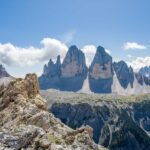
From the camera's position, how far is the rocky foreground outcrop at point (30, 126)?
43156mm

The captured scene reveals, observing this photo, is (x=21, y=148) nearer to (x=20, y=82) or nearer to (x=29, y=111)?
(x=29, y=111)

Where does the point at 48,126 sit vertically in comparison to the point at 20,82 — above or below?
below

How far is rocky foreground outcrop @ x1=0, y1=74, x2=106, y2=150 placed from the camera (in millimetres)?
43156

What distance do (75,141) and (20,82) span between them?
1247 inches

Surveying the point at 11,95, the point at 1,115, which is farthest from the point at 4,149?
A: the point at 11,95

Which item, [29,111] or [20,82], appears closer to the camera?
[29,111]

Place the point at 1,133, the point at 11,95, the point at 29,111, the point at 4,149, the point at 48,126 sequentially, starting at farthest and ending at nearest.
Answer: the point at 11,95 → the point at 29,111 → the point at 48,126 → the point at 1,133 → the point at 4,149

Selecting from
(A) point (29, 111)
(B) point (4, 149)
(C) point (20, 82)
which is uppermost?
(C) point (20, 82)

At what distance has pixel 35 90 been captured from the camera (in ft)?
258

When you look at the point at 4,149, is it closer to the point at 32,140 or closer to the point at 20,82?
the point at 32,140

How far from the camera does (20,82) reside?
250ft

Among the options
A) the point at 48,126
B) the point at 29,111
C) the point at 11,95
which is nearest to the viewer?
the point at 48,126

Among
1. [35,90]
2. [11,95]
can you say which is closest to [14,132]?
[11,95]

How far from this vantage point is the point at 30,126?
47406 mm
